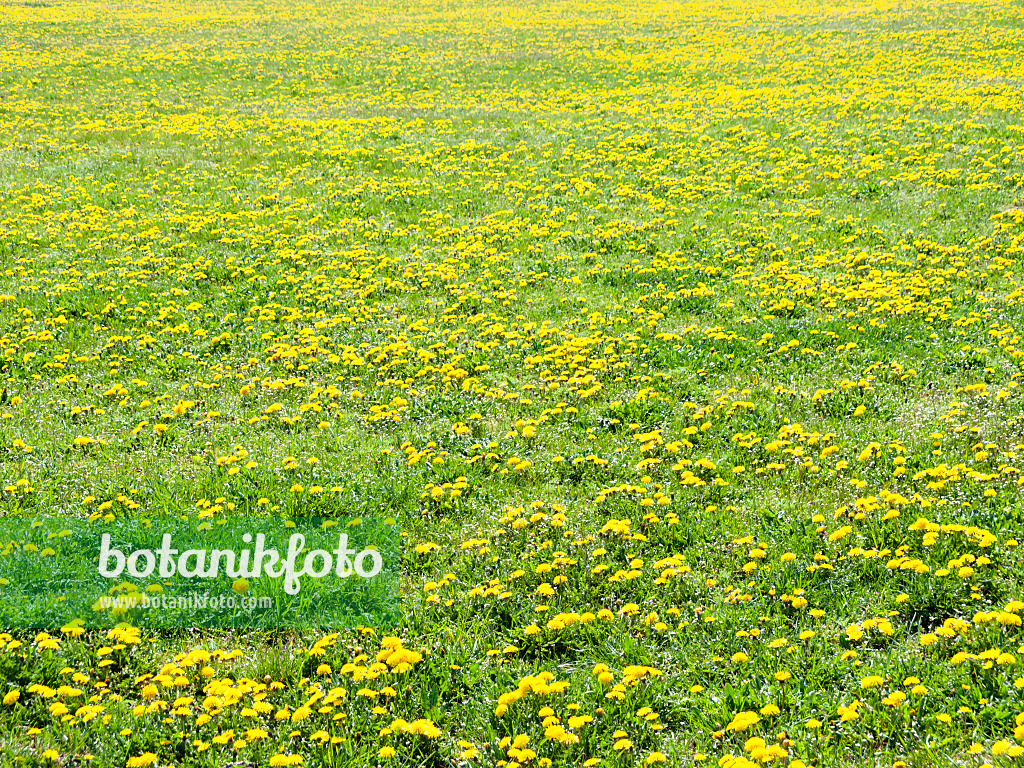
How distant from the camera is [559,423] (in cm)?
799

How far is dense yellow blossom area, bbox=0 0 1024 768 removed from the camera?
183 inches

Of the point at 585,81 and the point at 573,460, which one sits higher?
the point at 585,81

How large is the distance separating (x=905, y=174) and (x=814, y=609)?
43.0 ft

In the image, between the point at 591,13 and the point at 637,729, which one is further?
the point at 591,13

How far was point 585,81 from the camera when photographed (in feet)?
91.6

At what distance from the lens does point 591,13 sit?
4284 cm

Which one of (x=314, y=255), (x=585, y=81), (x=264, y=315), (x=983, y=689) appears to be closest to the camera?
(x=983, y=689)

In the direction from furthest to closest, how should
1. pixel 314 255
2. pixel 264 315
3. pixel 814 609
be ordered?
pixel 314 255 → pixel 264 315 → pixel 814 609

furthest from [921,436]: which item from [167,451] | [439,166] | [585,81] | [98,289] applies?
[585,81]

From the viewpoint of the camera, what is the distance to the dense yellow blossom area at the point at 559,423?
466 cm

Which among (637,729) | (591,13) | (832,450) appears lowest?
(637,729)

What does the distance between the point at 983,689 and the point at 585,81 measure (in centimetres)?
2649

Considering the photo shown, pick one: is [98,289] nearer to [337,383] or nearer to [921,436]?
[337,383]

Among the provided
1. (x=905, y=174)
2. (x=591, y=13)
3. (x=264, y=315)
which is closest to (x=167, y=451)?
(x=264, y=315)
